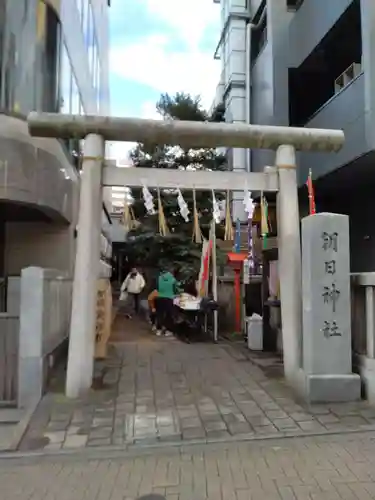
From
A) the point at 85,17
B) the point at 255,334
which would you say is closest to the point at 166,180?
the point at 255,334

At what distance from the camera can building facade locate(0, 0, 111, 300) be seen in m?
9.26

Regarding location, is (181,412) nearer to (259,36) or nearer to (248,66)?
(248,66)

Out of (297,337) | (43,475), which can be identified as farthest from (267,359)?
(43,475)

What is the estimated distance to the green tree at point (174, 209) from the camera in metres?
16.4

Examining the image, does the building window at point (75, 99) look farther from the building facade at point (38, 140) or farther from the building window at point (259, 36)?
the building window at point (259, 36)

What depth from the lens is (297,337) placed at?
297 inches

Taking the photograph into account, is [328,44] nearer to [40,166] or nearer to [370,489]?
[40,166]

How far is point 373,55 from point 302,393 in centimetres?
742

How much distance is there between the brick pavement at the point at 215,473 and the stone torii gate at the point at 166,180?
224 centimetres

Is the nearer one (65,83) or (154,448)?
(154,448)

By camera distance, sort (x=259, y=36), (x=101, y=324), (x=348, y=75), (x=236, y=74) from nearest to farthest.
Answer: (x=101, y=324), (x=348, y=75), (x=259, y=36), (x=236, y=74)

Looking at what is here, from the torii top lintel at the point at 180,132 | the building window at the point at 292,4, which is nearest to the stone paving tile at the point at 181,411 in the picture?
the torii top lintel at the point at 180,132

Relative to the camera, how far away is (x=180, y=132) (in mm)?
7492

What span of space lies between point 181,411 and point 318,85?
13.1 m
